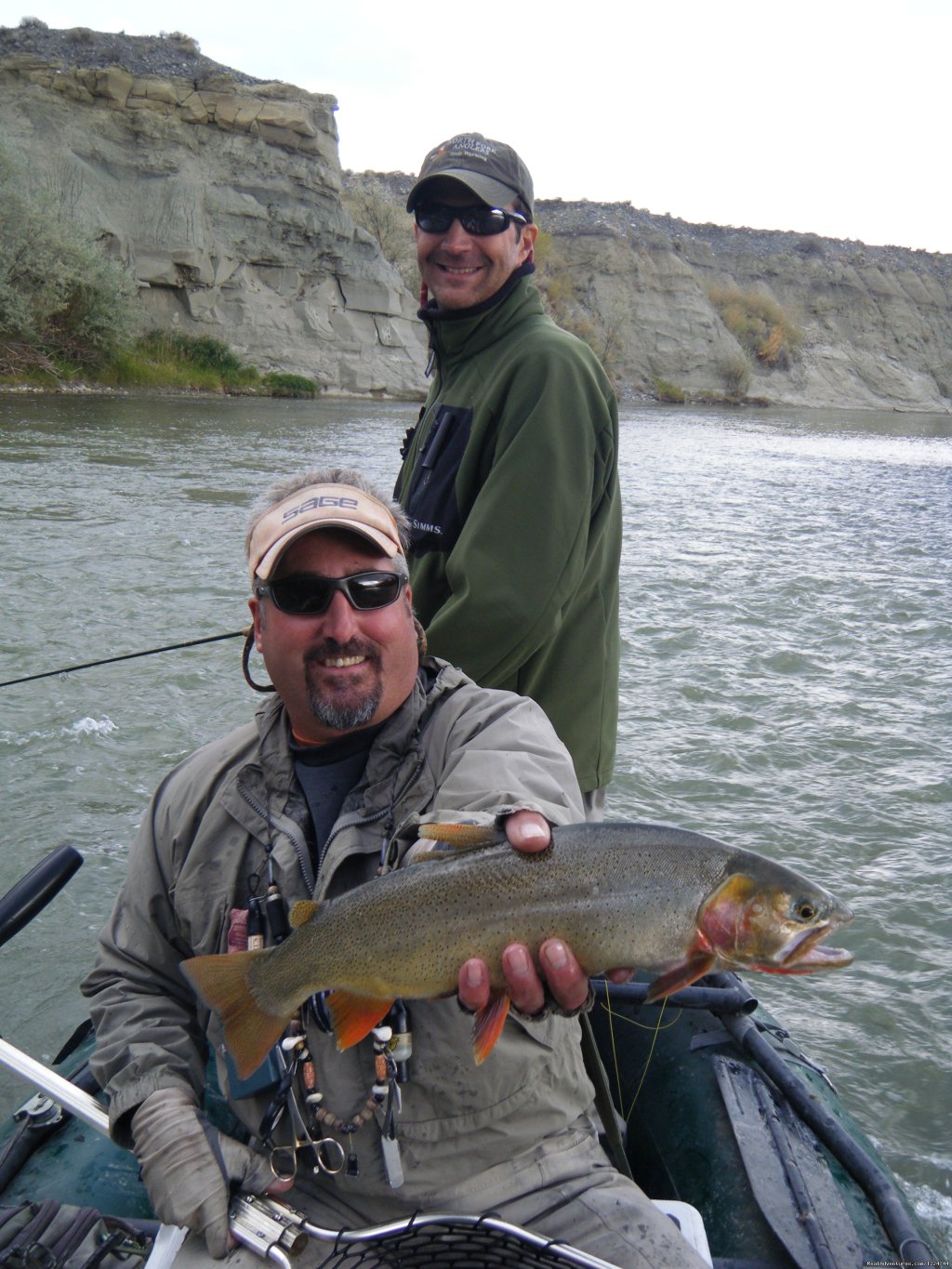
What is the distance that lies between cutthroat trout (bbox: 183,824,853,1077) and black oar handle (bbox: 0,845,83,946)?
0.95m

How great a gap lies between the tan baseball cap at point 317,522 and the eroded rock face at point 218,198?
124 feet

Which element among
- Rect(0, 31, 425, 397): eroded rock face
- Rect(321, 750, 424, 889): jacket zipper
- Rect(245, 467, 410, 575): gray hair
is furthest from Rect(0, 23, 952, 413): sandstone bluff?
Rect(321, 750, 424, 889): jacket zipper

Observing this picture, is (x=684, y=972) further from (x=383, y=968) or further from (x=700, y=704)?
(x=700, y=704)

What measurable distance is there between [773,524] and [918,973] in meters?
14.2

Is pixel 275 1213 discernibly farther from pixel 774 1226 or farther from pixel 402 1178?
pixel 774 1226

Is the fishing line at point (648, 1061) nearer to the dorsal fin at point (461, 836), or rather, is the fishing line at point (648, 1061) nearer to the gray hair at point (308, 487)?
the dorsal fin at point (461, 836)

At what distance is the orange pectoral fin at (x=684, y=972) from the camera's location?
1.87 m

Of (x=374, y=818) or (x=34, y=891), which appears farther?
(x=34, y=891)

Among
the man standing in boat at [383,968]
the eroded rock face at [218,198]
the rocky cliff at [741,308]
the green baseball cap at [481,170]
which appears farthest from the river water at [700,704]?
the rocky cliff at [741,308]

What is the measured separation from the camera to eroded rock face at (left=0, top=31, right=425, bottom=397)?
1532 inches

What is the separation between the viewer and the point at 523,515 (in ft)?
9.95

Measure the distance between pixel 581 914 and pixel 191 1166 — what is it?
1067 millimetres

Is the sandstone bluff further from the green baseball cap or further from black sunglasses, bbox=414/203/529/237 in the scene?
black sunglasses, bbox=414/203/529/237

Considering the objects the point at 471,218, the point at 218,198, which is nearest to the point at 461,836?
the point at 471,218
